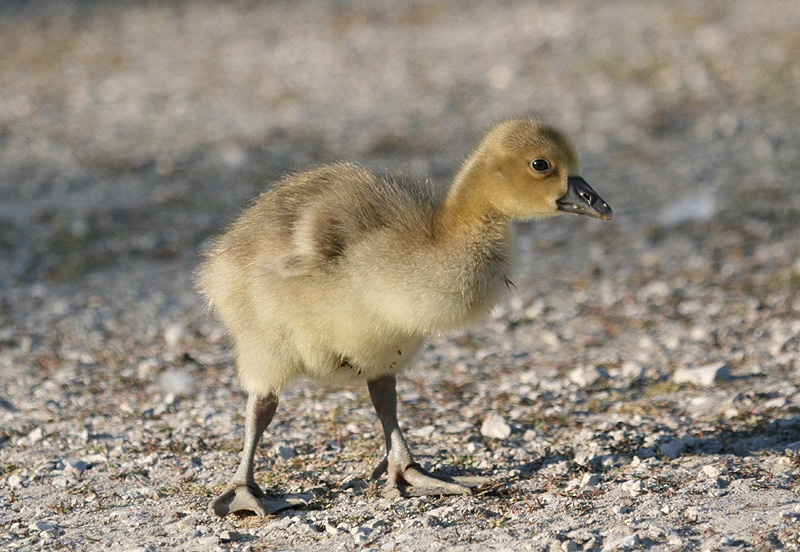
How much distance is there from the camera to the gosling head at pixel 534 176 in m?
4.00

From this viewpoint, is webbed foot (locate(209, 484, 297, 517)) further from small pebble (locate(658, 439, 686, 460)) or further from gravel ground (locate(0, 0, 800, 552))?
small pebble (locate(658, 439, 686, 460))

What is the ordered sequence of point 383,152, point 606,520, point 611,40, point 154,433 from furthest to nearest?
point 611,40 → point 383,152 → point 154,433 → point 606,520

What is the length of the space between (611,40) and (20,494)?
11.0 metres

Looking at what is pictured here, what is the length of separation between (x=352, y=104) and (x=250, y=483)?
8.04 meters

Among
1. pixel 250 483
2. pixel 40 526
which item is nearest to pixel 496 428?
pixel 250 483

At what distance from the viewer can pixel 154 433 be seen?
16.6 ft

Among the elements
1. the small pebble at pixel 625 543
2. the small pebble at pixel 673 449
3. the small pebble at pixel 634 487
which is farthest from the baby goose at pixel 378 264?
the small pebble at pixel 673 449

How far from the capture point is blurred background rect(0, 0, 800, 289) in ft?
29.0

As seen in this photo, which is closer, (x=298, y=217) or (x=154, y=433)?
(x=298, y=217)

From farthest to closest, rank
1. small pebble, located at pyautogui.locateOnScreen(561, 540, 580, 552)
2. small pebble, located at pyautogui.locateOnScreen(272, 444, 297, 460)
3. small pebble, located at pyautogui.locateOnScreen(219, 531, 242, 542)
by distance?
1. small pebble, located at pyautogui.locateOnScreen(272, 444, 297, 460)
2. small pebble, located at pyautogui.locateOnScreen(219, 531, 242, 542)
3. small pebble, located at pyautogui.locateOnScreen(561, 540, 580, 552)

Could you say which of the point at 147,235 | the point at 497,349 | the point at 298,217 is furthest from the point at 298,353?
the point at 147,235

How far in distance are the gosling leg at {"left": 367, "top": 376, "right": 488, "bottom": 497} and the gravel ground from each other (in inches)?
3.4

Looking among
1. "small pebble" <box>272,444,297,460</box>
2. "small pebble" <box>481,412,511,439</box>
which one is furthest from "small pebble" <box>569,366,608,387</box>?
"small pebble" <box>272,444,297,460</box>

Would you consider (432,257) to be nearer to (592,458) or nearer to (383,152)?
(592,458)
